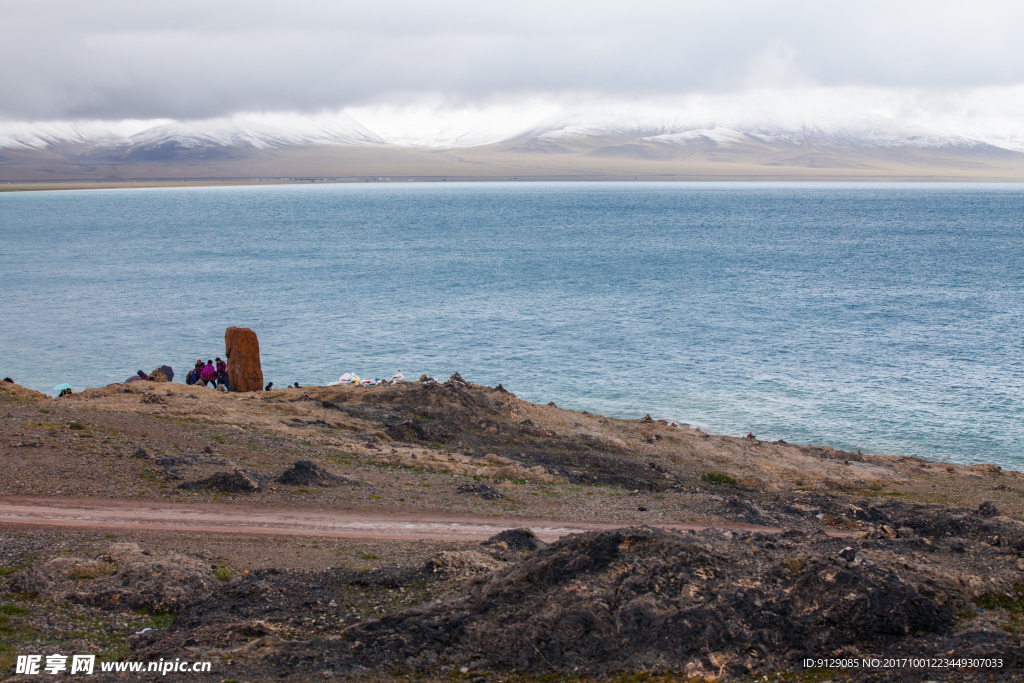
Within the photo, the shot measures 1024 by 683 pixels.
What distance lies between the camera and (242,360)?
28531 millimetres

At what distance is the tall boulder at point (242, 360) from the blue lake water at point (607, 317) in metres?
4.96

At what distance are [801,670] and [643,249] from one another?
236 feet

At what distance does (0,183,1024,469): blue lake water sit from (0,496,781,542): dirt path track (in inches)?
591

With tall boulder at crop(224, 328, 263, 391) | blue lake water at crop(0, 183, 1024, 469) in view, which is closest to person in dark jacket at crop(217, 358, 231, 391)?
tall boulder at crop(224, 328, 263, 391)

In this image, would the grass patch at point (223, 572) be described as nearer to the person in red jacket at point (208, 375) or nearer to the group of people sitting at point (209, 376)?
the group of people sitting at point (209, 376)

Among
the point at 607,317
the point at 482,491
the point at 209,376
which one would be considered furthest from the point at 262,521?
the point at 607,317

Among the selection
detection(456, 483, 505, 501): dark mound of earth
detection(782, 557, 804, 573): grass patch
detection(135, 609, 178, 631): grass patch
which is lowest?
detection(456, 483, 505, 501): dark mound of earth

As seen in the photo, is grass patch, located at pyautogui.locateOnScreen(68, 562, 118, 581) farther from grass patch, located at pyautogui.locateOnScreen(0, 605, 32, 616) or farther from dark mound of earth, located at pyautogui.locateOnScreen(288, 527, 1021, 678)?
dark mound of earth, located at pyautogui.locateOnScreen(288, 527, 1021, 678)

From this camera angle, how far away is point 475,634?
983cm

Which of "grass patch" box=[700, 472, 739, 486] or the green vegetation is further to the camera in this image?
"grass patch" box=[700, 472, 739, 486]

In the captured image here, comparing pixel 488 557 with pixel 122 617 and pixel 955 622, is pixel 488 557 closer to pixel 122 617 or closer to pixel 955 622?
pixel 122 617

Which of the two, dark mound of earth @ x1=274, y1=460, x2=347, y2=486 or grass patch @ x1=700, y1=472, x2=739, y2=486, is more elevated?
dark mound of earth @ x1=274, y1=460, x2=347, y2=486

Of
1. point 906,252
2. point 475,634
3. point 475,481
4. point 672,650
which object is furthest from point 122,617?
point 906,252

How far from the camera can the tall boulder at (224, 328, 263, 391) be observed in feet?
93.3
